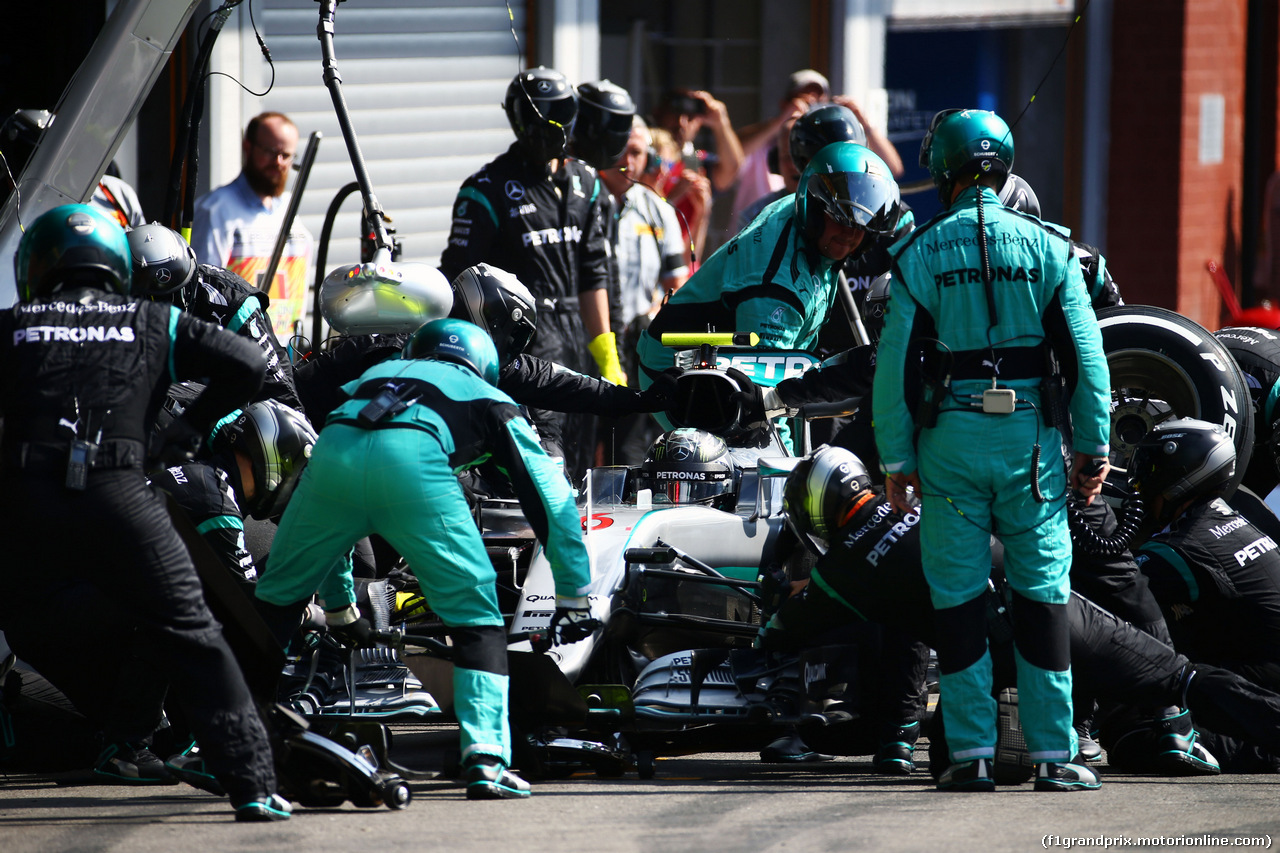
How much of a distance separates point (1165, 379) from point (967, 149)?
6.74ft

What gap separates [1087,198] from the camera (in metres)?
14.3

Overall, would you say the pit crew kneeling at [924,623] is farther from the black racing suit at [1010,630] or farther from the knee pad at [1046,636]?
the knee pad at [1046,636]

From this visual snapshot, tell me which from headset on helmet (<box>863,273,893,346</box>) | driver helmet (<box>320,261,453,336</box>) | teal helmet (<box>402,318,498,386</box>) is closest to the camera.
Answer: teal helmet (<box>402,318,498,386</box>)

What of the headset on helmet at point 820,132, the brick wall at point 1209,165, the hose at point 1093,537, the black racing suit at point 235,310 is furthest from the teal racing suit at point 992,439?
the brick wall at point 1209,165

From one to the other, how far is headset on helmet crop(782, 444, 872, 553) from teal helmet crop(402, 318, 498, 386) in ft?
3.61

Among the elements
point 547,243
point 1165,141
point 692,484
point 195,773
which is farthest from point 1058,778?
point 1165,141

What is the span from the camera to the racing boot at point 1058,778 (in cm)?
525

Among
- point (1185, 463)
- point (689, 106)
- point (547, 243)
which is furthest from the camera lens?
point (689, 106)

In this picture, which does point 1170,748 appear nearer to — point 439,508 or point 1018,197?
point 1018,197

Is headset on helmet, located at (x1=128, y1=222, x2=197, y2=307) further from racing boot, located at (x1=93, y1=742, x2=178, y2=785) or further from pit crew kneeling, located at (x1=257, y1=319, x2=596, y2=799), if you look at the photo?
racing boot, located at (x1=93, y1=742, x2=178, y2=785)

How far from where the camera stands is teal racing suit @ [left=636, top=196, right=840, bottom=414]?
7172 mm

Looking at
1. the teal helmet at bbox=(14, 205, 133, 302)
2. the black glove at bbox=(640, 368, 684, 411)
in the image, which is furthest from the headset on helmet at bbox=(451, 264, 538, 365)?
the teal helmet at bbox=(14, 205, 133, 302)

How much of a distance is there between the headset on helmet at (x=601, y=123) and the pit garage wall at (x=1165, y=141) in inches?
262

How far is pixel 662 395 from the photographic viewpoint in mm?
6773
